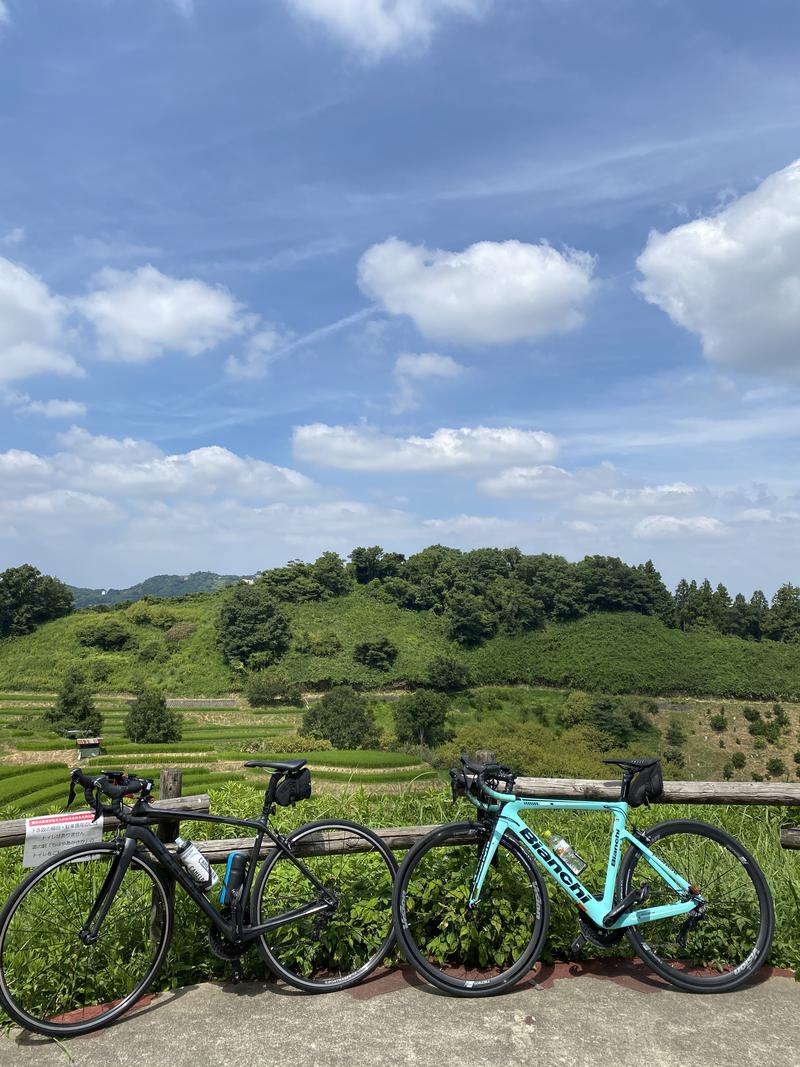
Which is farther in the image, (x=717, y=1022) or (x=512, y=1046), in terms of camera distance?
(x=717, y=1022)

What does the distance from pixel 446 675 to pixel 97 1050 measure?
98.2m

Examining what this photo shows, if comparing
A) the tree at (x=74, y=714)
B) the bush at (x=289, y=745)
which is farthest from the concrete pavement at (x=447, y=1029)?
the tree at (x=74, y=714)

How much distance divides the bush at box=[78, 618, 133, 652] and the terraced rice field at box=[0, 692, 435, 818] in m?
22.7

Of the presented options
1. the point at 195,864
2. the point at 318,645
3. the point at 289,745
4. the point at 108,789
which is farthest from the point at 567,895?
the point at 318,645

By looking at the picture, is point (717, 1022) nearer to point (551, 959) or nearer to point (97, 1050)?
point (551, 959)

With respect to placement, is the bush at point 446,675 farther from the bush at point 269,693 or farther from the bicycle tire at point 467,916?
→ the bicycle tire at point 467,916

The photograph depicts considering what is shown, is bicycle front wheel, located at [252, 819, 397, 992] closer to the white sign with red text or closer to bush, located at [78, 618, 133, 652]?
the white sign with red text

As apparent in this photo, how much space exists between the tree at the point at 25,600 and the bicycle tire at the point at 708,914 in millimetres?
122667

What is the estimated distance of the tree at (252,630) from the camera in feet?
341

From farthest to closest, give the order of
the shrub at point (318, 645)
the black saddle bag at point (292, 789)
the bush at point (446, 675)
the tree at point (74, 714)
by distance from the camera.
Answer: the shrub at point (318, 645) < the bush at point (446, 675) < the tree at point (74, 714) < the black saddle bag at point (292, 789)

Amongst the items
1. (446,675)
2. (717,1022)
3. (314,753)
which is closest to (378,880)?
(717,1022)

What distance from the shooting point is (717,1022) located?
333 cm

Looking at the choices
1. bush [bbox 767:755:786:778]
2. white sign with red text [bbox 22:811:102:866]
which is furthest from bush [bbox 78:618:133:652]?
white sign with red text [bbox 22:811:102:866]

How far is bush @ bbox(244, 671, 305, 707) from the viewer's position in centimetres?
9225
